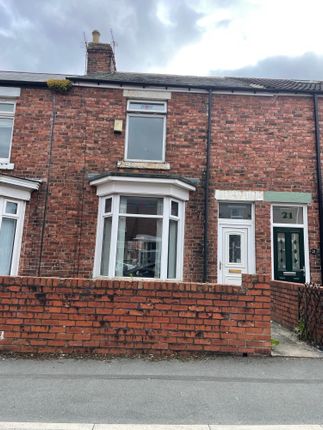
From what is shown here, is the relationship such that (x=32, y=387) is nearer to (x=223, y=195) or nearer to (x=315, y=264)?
(x=223, y=195)

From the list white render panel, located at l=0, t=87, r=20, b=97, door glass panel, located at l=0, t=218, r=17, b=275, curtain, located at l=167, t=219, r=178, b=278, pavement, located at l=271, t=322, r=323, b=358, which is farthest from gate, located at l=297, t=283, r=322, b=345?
white render panel, located at l=0, t=87, r=20, b=97

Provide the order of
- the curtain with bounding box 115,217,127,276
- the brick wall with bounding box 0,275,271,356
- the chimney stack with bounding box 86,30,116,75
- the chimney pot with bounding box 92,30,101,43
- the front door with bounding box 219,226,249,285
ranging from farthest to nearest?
the chimney pot with bounding box 92,30,101,43, the chimney stack with bounding box 86,30,116,75, the front door with bounding box 219,226,249,285, the curtain with bounding box 115,217,127,276, the brick wall with bounding box 0,275,271,356

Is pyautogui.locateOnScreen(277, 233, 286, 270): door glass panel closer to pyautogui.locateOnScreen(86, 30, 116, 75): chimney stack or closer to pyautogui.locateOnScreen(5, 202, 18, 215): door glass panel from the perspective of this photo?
pyautogui.locateOnScreen(5, 202, 18, 215): door glass panel

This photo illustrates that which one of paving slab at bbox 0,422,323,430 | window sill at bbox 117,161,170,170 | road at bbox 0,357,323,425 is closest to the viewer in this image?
paving slab at bbox 0,422,323,430

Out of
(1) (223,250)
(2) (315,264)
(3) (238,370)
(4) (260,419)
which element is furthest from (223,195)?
(4) (260,419)

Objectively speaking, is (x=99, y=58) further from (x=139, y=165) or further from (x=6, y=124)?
(x=139, y=165)

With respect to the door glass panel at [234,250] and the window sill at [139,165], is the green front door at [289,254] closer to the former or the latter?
the door glass panel at [234,250]

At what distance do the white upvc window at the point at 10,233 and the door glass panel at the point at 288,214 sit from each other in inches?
253

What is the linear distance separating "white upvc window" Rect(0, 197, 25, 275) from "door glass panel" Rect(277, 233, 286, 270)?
255 inches

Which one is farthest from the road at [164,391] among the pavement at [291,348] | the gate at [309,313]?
the gate at [309,313]

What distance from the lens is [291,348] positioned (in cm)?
549

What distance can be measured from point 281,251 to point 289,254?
21cm

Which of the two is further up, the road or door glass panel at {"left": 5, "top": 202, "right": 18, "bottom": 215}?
door glass panel at {"left": 5, "top": 202, "right": 18, "bottom": 215}

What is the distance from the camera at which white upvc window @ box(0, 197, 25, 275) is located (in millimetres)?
8570
